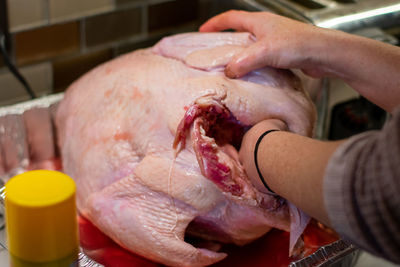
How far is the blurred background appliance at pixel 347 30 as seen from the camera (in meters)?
1.56

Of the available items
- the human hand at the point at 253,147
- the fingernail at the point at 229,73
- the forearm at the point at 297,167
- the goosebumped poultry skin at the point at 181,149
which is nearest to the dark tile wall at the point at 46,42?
the goosebumped poultry skin at the point at 181,149

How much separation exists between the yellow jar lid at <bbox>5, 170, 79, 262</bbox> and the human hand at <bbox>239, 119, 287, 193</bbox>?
339 mm

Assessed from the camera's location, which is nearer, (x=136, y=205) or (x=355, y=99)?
(x=136, y=205)

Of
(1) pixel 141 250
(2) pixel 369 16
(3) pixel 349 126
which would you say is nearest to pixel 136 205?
(1) pixel 141 250

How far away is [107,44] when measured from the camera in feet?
6.00

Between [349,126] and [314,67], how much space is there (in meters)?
Answer: 0.46

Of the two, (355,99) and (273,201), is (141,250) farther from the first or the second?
(355,99)

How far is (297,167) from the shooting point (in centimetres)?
85

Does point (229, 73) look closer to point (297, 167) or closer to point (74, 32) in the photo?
point (297, 167)

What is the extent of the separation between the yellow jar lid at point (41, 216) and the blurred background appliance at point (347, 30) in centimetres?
88

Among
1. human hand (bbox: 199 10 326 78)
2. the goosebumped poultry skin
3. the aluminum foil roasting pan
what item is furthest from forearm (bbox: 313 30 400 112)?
the aluminum foil roasting pan

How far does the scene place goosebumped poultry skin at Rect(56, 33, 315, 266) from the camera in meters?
1.12

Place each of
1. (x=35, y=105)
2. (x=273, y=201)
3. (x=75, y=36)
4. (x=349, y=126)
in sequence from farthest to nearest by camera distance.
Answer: (x=75, y=36) → (x=349, y=126) → (x=35, y=105) → (x=273, y=201)

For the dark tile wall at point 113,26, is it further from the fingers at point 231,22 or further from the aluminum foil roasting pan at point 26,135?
the fingers at point 231,22
